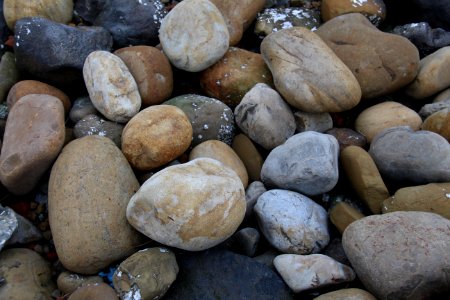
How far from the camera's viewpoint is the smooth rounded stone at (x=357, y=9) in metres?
4.17

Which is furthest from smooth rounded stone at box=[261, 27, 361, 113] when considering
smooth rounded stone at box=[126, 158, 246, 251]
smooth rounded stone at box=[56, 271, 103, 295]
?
smooth rounded stone at box=[56, 271, 103, 295]

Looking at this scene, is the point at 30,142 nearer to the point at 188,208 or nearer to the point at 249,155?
the point at 188,208

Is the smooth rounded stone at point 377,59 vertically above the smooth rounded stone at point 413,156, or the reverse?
the smooth rounded stone at point 377,59

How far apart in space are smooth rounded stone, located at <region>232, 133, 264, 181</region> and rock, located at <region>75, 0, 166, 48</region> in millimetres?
1229

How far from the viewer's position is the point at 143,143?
3.10 metres

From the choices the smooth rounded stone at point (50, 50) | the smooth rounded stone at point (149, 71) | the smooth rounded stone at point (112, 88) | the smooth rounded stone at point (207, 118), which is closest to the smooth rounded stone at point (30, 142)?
the smooth rounded stone at point (112, 88)

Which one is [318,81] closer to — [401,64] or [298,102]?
[298,102]

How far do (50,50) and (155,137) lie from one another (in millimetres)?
1140

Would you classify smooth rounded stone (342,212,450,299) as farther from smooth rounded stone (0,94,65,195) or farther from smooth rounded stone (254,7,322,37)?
smooth rounded stone (254,7,322,37)

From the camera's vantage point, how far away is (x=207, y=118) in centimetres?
349

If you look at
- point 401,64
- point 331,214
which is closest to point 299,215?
point 331,214

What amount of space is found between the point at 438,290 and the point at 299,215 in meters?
0.83

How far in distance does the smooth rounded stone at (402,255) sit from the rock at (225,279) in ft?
1.45

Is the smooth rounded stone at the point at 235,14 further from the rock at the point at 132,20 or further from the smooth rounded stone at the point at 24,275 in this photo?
the smooth rounded stone at the point at 24,275
